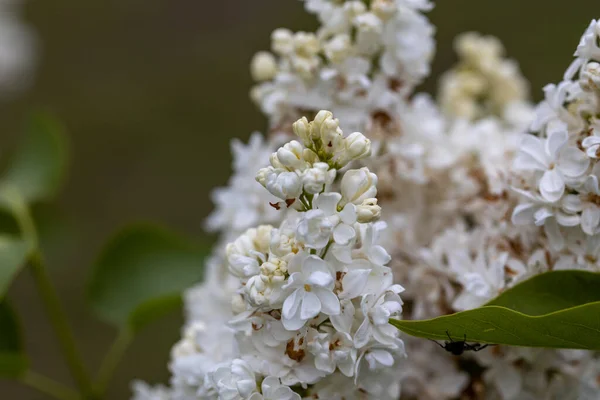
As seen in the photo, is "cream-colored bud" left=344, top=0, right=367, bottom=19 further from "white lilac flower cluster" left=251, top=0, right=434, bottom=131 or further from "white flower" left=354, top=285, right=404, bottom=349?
"white flower" left=354, top=285, right=404, bottom=349

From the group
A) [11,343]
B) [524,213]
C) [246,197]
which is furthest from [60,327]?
[524,213]

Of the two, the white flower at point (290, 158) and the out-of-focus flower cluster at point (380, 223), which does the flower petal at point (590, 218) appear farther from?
the white flower at point (290, 158)

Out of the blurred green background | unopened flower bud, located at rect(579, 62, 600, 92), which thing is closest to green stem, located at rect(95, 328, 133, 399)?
unopened flower bud, located at rect(579, 62, 600, 92)

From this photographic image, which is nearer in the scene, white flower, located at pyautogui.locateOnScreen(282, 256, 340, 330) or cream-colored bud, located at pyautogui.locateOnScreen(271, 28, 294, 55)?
white flower, located at pyautogui.locateOnScreen(282, 256, 340, 330)

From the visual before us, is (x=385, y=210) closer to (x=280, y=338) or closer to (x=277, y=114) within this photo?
(x=277, y=114)

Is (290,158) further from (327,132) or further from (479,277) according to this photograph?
(479,277)

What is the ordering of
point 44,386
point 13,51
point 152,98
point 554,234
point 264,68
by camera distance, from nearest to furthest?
1. point 554,234
2. point 264,68
3. point 44,386
4. point 13,51
5. point 152,98
